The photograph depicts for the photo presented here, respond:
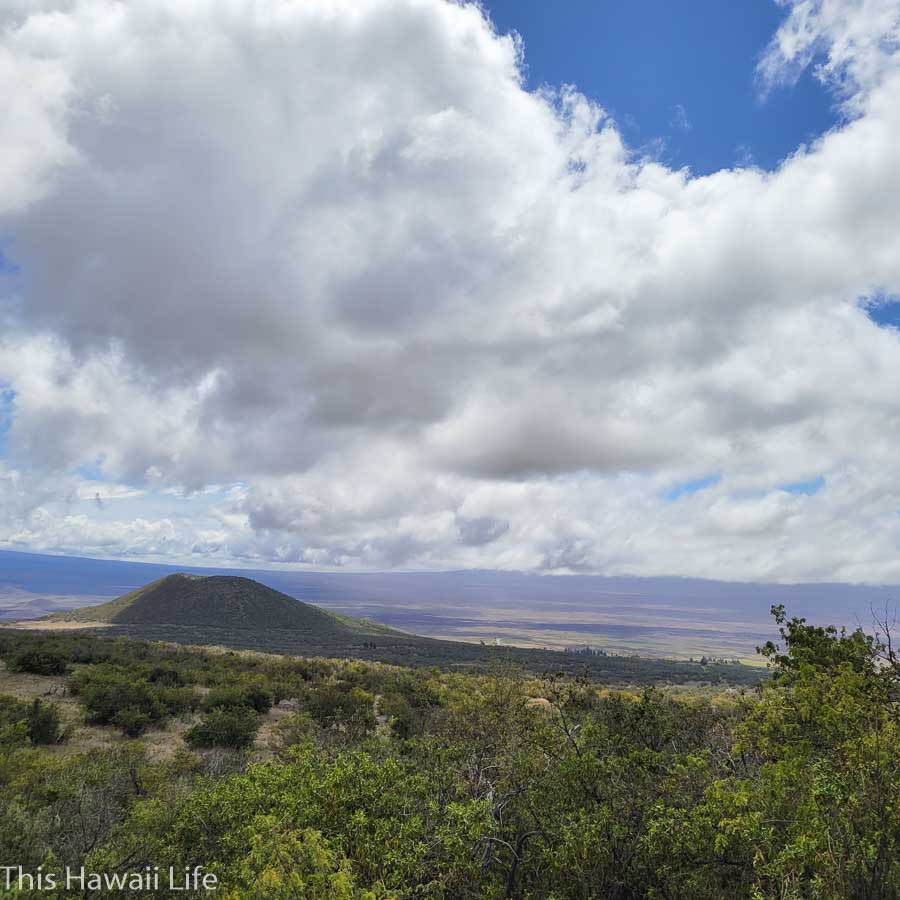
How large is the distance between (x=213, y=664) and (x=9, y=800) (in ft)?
88.0

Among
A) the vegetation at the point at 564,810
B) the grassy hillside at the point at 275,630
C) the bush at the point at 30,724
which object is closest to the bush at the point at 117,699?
the bush at the point at 30,724

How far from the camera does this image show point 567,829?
7.41 meters

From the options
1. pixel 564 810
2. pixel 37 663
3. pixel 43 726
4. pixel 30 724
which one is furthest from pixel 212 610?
pixel 564 810

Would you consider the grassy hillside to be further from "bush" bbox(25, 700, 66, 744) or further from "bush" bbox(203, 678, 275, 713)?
"bush" bbox(25, 700, 66, 744)

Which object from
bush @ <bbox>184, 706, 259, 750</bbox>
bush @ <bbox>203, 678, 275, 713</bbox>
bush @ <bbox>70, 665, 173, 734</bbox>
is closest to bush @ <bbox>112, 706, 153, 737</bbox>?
bush @ <bbox>70, 665, 173, 734</bbox>

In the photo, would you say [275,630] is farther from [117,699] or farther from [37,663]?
[117,699]

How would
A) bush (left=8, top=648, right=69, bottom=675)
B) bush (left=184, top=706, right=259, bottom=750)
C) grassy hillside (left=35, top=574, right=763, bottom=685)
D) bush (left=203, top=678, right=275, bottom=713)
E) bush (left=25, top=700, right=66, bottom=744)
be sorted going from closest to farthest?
bush (left=25, top=700, right=66, bottom=744)
bush (left=184, top=706, right=259, bottom=750)
bush (left=203, top=678, right=275, bottom=713)
bush (left=8, top=648, right=69, bottom=675)
grassy hillside (left=35, top=574, right=763, bottom=685)

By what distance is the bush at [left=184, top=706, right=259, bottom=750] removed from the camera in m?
21.9

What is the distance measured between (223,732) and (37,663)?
1553 centimetres

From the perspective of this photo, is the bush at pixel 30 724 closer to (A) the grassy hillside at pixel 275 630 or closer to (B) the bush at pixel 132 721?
(B) the bush at pixel 132 721

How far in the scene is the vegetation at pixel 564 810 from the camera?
6.19 m

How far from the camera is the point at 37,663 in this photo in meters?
29.8

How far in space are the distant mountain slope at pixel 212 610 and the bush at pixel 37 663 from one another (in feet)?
233

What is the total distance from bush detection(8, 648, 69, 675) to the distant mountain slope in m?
70.9
